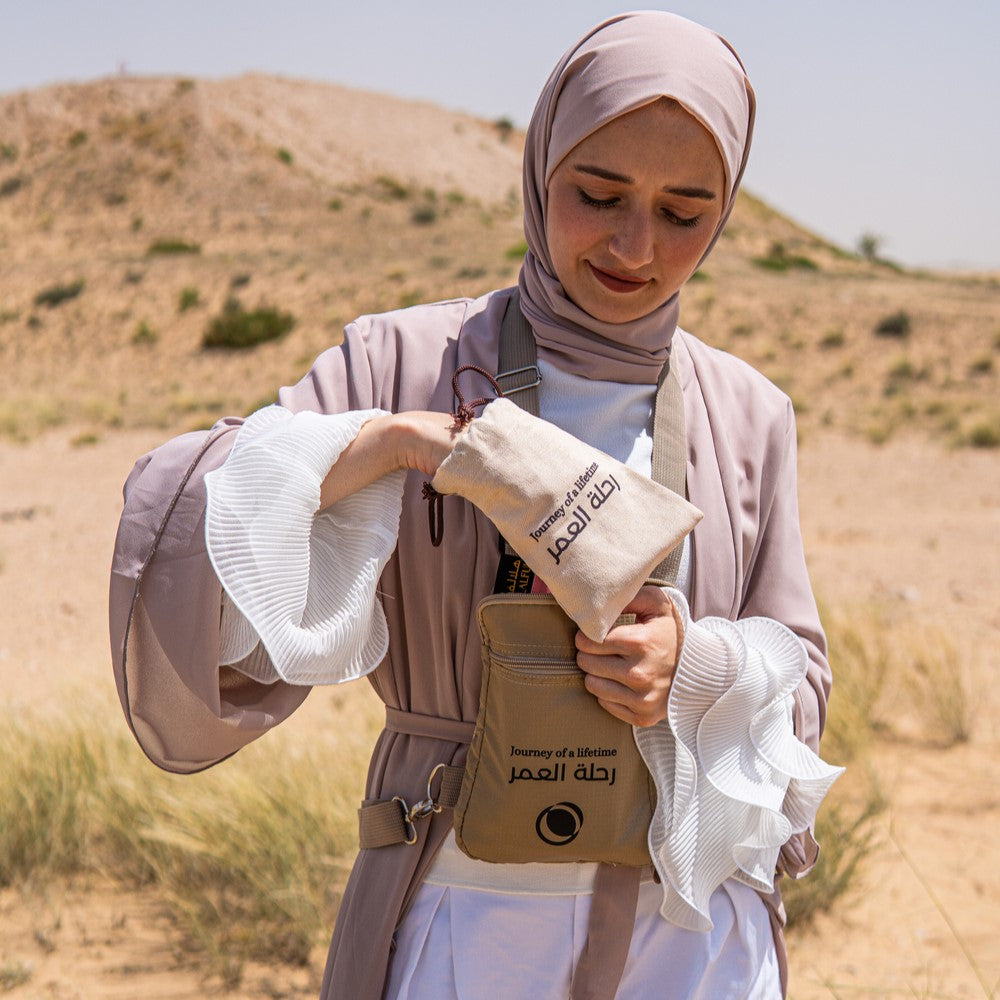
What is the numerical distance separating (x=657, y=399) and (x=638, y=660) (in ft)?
1.25

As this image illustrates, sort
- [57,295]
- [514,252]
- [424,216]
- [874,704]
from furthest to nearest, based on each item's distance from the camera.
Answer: [424,216]
[514,252]
[57,295]
[874,704]

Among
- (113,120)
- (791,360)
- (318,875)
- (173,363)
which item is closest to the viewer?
(318,875)

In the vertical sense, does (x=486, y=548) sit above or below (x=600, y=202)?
below

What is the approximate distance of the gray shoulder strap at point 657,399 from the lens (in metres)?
1.42

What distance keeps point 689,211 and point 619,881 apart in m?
0.85

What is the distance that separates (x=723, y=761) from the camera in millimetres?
1403

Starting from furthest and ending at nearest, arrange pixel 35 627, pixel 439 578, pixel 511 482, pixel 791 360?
pixel 791 360
pixel 35 627
pixel 439 578
pixel 511 482

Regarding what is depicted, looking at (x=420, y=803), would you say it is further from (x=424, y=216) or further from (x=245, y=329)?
(x=424, y=216)

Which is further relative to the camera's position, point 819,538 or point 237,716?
point 819,538

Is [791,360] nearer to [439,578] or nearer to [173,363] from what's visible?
[173,363]

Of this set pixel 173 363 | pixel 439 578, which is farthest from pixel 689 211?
pixel 173 363

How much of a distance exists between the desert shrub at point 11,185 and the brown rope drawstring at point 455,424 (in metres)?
42.5

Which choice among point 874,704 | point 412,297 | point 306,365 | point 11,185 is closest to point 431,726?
point 874,704

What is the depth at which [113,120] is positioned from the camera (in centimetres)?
4356
